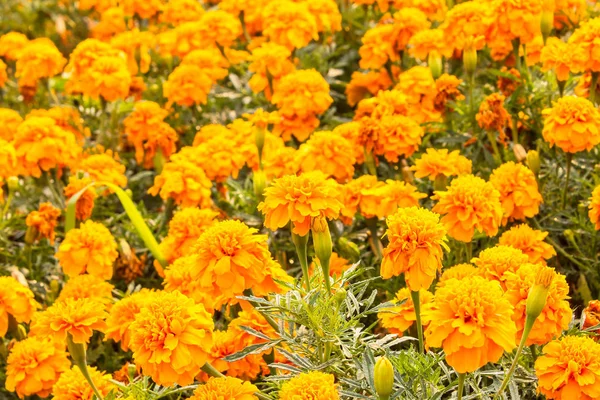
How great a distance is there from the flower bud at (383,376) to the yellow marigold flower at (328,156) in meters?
1.11

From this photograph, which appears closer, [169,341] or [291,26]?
[169,341]

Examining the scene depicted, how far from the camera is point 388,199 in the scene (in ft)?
7.29

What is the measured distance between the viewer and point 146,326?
59.4 inches

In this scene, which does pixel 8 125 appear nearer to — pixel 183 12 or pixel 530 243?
pixel 183 12

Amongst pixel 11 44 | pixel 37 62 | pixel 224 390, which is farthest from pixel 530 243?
pixel 11 44

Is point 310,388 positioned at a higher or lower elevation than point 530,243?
higher

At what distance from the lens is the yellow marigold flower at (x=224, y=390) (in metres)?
1.52

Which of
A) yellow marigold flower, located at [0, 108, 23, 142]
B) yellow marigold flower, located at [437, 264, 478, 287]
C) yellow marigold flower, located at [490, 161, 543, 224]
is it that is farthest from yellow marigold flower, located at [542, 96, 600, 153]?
yellow marigold flower, located at [0, 108, 23, 142]

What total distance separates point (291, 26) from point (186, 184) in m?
0.83

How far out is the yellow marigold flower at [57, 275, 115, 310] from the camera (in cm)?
219

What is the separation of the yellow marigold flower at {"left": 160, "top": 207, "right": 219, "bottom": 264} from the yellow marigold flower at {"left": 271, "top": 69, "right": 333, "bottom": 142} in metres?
0.60

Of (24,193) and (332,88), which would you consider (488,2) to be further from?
(24,193)

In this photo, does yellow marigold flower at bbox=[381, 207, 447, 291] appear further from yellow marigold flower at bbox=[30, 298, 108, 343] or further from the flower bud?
yellow marigold flower at bbox=[30, 298, 108, 343]

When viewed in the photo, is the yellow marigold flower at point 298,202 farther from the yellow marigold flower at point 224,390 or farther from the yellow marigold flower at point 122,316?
the yellow marigold flower at point 122,316
